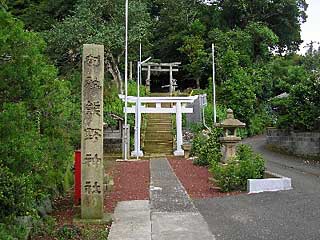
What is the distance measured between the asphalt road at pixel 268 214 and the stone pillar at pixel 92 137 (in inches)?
70.4

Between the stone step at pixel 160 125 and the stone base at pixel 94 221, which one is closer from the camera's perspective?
the stone base at pixel 94 221

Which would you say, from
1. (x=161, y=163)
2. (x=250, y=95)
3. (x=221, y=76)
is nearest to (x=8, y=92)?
(x=161, y=163)

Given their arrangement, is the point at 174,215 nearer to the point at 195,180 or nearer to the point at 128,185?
the point at 128,185

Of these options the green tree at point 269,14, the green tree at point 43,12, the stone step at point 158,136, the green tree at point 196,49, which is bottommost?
the stone step at point 158,136

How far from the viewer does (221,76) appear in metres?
30.9

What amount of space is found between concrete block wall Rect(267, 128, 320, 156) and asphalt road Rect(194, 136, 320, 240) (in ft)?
20.9

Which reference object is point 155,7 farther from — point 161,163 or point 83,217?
point 83,217

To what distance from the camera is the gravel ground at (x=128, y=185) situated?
9.43 meters

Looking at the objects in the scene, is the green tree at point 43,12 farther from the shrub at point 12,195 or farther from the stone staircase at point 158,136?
the shrub at point 12,195

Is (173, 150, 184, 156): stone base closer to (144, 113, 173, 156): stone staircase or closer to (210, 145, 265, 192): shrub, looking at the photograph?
(144, 113, 173, 156): stone staircase

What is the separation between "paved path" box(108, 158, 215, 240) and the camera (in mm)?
6191

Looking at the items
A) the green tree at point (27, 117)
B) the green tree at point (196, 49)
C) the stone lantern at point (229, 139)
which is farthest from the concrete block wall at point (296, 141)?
the green tree at point (196, 49)

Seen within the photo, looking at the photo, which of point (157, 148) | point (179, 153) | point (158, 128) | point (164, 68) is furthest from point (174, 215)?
point (164, 68)

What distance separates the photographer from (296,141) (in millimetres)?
18422
